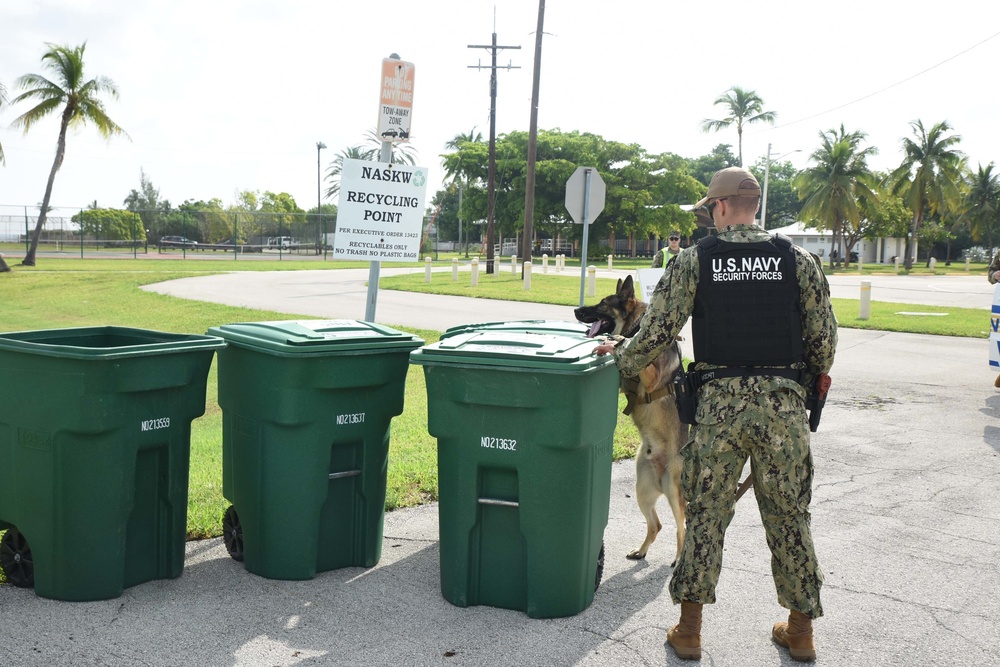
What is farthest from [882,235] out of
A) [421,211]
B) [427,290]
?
[421,211]

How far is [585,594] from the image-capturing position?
3855mm

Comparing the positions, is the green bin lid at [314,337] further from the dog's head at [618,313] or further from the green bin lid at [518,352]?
the dog's head at [618,313]

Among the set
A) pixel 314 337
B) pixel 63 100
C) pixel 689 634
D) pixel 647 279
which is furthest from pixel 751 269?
pixel 63 100

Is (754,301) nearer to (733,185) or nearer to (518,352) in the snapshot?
(733,185)

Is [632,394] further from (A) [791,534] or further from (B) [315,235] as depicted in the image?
(B) [315,235]

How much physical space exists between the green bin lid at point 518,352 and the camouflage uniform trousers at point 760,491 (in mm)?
570

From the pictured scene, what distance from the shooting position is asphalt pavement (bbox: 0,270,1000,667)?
3.42m

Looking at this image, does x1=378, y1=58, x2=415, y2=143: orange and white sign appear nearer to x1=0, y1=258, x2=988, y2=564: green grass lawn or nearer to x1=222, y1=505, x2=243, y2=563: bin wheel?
x1=0, y1=258, x2=988, y2=564: green grass lawn

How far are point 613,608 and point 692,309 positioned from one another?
1465 mm

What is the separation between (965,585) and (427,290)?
783 inches

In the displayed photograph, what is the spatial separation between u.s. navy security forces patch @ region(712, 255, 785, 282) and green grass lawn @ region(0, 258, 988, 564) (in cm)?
286

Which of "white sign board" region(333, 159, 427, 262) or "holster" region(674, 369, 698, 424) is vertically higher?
"white sign board" region(333, 159, 427, 262)

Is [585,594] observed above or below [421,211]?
below

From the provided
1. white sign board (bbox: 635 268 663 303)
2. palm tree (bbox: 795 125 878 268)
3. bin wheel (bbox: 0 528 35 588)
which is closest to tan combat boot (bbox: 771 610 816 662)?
bin wheel (bbox: 0 528 35 588)
